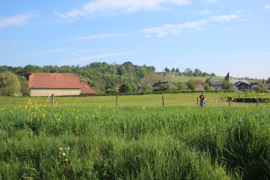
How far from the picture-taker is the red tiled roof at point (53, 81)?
63.3 meters

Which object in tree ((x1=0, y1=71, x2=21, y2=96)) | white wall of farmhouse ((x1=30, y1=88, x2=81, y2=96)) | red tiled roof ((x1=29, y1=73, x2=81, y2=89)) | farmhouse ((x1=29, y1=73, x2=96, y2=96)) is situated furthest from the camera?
tree ((x1=0, y1=71, x2=21, y2=96))

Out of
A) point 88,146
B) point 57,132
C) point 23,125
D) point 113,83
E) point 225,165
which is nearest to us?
point 225,165

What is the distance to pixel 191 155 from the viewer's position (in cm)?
362

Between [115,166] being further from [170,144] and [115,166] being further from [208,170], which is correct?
[208,170]

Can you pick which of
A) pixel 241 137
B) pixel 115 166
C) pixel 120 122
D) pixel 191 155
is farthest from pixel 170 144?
pixel 120 122

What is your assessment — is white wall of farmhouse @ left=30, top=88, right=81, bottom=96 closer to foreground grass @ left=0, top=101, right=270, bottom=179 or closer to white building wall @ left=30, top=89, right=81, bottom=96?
white building wall @ left=30, top=89, right=81, bottom=96

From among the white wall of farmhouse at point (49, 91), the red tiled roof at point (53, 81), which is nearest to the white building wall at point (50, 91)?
the white wall of farmhouse at point (49, 91)

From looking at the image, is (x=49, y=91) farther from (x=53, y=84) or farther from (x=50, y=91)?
(x=53, y=84)

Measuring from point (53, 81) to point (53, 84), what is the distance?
110 centimetres

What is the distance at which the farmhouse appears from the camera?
62.8 m

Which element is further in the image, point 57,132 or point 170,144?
point 57,132

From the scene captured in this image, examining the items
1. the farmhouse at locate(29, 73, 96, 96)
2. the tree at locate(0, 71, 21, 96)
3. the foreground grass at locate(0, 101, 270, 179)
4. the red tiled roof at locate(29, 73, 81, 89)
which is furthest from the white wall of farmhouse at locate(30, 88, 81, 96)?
the foreground grass at locate(0, 101, 270, 179)

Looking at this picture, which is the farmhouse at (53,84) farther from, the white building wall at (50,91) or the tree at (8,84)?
the tree at (8,84)

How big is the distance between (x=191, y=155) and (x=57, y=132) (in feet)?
15.0
